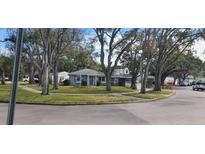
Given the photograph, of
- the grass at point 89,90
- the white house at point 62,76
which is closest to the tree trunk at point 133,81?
the grass at point 89,90

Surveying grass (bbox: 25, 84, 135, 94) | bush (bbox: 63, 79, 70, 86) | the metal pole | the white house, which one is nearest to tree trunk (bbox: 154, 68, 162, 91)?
grass (bbox: 25, 84, 135, 94)

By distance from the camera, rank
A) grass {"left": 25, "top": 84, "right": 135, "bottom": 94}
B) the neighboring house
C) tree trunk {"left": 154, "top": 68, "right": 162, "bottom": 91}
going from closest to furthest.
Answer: grass {"left": 25, "top": 84, "right": 135, "bottom": 94} < the neighboring house < tree trunk {"left": 154, "top": 68, "right": 162, "bottom": 91}

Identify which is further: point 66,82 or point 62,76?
point 62,76

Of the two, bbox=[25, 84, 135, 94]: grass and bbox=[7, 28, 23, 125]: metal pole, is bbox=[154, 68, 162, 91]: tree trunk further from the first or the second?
bbox=[7, 28, 23, 125]: metal pole

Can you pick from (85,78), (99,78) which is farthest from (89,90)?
(85,78)

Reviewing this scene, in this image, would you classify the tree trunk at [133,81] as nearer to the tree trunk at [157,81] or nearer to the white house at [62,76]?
the tree trunk at [157,81]

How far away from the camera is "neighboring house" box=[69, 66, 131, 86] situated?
870 inches

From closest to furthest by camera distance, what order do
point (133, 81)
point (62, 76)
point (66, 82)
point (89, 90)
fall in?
point (89, 90), point (133, 81), point (66, 82), point (62, 76)

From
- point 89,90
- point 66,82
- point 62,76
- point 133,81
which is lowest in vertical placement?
point 89,90

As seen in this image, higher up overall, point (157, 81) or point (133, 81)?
point (157, 81)

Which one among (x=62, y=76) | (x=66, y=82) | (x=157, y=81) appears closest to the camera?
(x=66, y=82)

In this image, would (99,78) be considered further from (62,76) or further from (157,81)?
(157,81)

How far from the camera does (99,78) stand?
23.0 m
